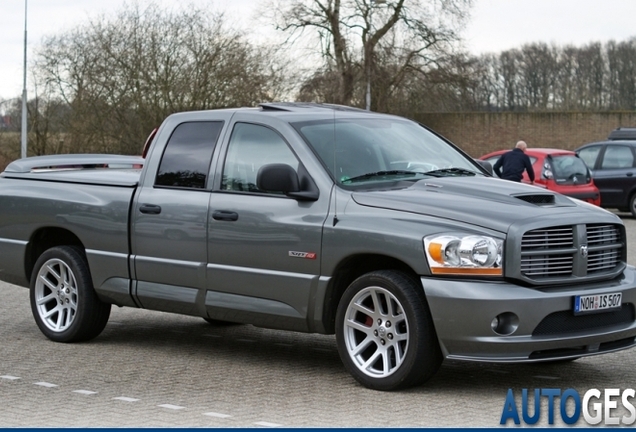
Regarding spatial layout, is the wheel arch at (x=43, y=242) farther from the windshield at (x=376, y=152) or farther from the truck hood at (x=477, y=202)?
the truck hood at (x=477, y=202)

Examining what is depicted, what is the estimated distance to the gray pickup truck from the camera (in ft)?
22.9

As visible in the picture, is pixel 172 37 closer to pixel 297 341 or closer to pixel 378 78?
pixel 378 78

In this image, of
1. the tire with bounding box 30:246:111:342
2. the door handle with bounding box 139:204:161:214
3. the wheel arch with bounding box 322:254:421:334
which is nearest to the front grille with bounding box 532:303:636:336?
the wheel arch with bounding box 322:254:421:334

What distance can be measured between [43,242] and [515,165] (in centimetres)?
1346

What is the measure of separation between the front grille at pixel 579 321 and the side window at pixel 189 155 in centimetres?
280

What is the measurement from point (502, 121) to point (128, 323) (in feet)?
176

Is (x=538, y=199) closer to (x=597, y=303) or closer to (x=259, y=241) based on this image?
(x=597, y=303)

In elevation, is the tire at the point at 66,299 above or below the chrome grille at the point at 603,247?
below

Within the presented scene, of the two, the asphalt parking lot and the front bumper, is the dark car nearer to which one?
the asphalt parking lot

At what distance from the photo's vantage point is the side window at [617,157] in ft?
87.6

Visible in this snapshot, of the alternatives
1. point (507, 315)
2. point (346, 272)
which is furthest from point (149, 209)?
point (507, 315)

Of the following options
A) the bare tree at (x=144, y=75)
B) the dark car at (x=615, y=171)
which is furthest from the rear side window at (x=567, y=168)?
the bare tree at (x=144, y=75)

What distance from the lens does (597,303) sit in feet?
23.7

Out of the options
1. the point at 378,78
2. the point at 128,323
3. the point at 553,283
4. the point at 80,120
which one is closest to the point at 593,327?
the point at 553,283
